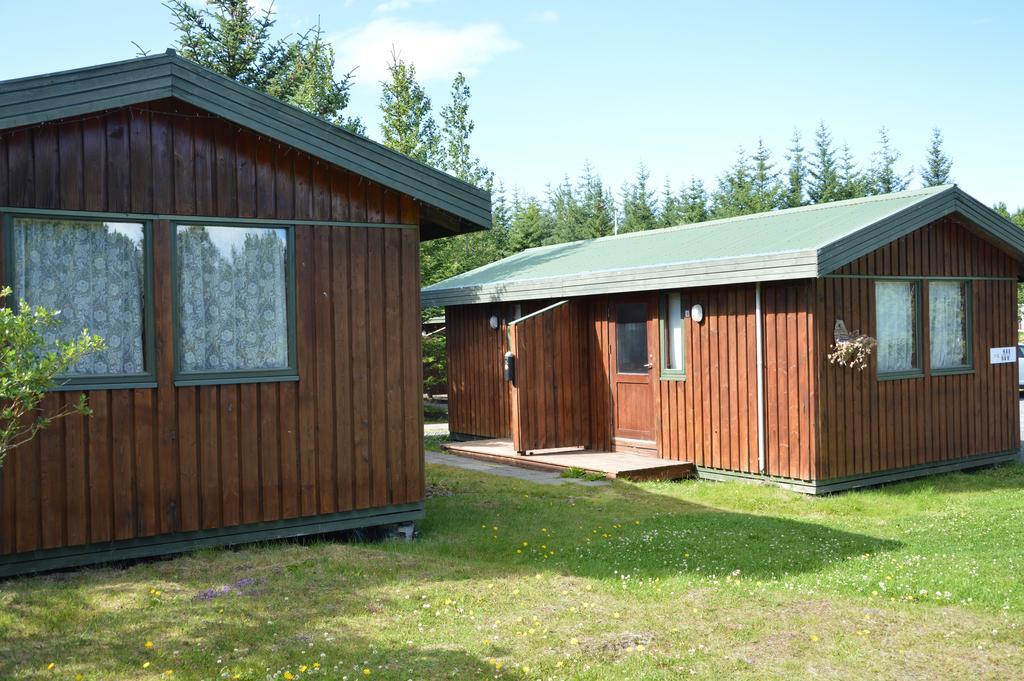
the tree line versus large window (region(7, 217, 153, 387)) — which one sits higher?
the tree line

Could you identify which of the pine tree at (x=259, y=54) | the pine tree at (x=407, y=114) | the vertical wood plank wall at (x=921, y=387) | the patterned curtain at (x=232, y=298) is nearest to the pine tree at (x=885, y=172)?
the pine tree at (x=407, y=114)

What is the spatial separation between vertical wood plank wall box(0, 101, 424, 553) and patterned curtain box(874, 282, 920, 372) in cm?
611

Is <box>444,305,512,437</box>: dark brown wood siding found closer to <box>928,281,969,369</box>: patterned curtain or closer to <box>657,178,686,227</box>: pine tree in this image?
<box>928,281,969,369</box>: patterned curtain

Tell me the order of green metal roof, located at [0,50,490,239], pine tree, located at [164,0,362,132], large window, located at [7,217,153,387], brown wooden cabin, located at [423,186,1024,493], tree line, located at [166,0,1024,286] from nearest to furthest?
1. green metal roof, located at [0,50,490,239]
2. large window, located at [7,217,153,387]
3. brown wooden cabin, located at [423,186,1024,493]
4. pine tree, located at [164,0,362,132]
5. tree line, located at [166,0,1024,286]

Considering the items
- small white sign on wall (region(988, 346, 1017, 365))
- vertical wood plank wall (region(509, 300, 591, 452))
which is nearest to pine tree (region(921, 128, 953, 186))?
small white sign on wall (region(988, 346, 1017, 365))

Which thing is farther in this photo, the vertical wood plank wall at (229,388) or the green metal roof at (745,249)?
the green metal roof at (745,249)

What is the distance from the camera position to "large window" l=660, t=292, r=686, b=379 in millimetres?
12227

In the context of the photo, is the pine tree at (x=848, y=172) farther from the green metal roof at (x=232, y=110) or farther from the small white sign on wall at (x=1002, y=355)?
the green metal roof at (x=232, y=110)

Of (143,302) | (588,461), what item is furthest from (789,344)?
(143,302)

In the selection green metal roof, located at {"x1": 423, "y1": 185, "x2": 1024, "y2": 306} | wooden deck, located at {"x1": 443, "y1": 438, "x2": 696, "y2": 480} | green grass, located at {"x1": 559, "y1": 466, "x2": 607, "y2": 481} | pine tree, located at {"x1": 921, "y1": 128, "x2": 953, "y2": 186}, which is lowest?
green grass, located at {"x1": 559, "y1": 466, "x2": 607, "y2": 481}

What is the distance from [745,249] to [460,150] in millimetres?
19655

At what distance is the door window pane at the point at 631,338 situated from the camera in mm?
12844

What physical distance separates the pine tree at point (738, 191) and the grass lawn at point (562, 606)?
41714mm

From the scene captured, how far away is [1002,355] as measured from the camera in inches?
515
